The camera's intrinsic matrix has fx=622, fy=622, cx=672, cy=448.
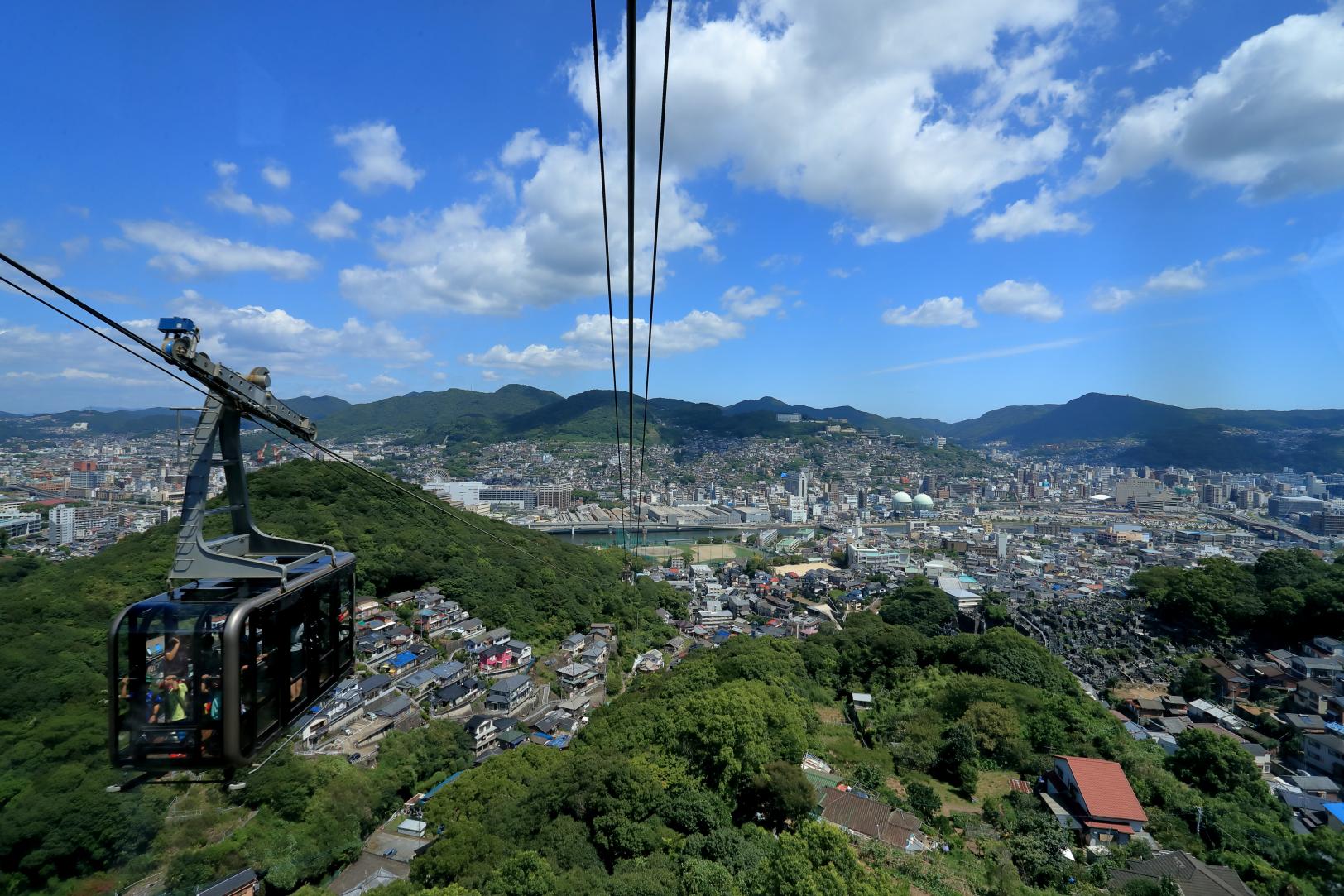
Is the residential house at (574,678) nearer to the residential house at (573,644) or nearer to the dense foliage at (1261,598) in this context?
the residential house at (573,644)

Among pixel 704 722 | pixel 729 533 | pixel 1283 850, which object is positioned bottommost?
pixel 729 533

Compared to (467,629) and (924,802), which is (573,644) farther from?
(924,802)

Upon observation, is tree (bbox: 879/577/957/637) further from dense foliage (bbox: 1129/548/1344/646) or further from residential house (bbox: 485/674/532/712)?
residential house (bbox: 485/674/532/712)

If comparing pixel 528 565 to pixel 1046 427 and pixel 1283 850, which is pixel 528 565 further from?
pixel 1046 427

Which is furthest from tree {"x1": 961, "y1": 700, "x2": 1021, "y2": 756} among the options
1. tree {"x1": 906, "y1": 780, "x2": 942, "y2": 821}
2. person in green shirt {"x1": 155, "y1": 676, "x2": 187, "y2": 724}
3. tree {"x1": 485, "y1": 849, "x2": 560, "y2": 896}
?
person in green shirt {"x1": 155, "y1": 676, "x2": 187, "y2": 724}

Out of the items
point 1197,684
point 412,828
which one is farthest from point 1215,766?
point 412,828

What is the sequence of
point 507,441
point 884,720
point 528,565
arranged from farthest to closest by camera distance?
1. point 507,441
2. point 528,565
3. point 884,720

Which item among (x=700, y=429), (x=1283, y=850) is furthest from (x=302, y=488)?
(x=700, y=429)
